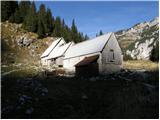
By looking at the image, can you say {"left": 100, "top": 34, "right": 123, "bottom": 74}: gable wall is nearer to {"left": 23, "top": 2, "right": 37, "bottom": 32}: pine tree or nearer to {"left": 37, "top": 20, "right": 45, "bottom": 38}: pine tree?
{"left": 37, "top": 20, "right": 45, "bottom": 38}: pine tree

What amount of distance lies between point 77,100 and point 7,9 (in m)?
98.7

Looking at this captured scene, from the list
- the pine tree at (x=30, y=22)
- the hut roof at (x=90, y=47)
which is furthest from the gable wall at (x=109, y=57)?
the pine tree at (x=30, y=22)

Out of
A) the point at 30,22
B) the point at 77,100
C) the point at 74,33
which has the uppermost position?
the point at 30,22

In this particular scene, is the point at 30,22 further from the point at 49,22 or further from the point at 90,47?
the point at 90,47

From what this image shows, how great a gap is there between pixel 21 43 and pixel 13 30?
9684mm

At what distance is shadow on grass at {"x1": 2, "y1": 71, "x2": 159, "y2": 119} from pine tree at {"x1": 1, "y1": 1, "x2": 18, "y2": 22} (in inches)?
3465

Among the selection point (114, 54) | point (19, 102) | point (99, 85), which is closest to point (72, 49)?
point (114, 54)

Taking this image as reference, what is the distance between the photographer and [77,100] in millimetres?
33688

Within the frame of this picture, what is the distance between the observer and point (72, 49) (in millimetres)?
74062

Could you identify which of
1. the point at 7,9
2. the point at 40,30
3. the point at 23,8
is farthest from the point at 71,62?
the point at 23,8

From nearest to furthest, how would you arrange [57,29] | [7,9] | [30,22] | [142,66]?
[142,66] < [30,22] < [57,29] < [7,9]

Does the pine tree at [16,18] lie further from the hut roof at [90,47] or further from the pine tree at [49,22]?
the hut roof at [90,47]

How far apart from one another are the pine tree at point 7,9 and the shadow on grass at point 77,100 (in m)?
88.0

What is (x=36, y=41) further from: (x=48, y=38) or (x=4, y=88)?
(x=4, y=88)
